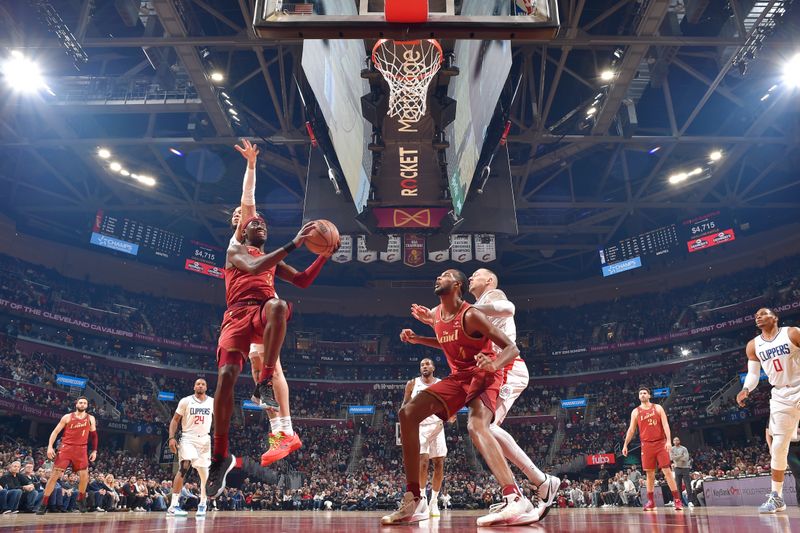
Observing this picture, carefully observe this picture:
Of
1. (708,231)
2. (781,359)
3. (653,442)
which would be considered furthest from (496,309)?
(708,231)

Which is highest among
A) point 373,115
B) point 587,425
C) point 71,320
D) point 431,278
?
point 431,278

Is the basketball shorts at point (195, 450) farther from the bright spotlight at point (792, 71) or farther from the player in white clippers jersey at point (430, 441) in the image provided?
the bright spotlight at point (792, 71)

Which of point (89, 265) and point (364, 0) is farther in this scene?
point (89, 265)

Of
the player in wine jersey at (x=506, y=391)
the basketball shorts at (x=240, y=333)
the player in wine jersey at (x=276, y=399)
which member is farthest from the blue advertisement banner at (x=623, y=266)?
the basketball shorts at (x=240, y=333)

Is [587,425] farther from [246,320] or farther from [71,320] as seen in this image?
[246,320]

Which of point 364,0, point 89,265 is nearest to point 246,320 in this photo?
point 364,0

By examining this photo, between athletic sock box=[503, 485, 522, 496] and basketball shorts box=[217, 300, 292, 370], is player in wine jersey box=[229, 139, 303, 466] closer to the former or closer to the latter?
basketball shorts box=[217, 300, 292, 370]

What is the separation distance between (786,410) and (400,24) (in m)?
6.55

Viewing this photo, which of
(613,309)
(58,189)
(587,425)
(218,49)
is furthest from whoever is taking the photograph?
(613,309)

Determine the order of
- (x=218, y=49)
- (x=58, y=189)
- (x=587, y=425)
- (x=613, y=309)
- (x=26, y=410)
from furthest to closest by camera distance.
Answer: (x=613, y=309) → (x=587, y=425) → (x=58, y=189) → (x=26, y=410) → (x=218, y=49)

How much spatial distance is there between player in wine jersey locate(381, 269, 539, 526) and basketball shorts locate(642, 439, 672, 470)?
598 cm

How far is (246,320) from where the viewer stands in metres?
4.54

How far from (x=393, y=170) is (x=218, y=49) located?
681cm

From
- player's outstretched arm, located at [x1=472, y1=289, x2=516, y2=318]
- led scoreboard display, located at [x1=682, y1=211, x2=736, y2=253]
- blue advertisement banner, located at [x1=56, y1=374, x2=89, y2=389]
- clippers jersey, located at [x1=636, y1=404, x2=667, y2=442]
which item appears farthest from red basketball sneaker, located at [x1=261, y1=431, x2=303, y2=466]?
led scoreboard display, located at [x1=682, y1=211, x2=736, y2=253]
